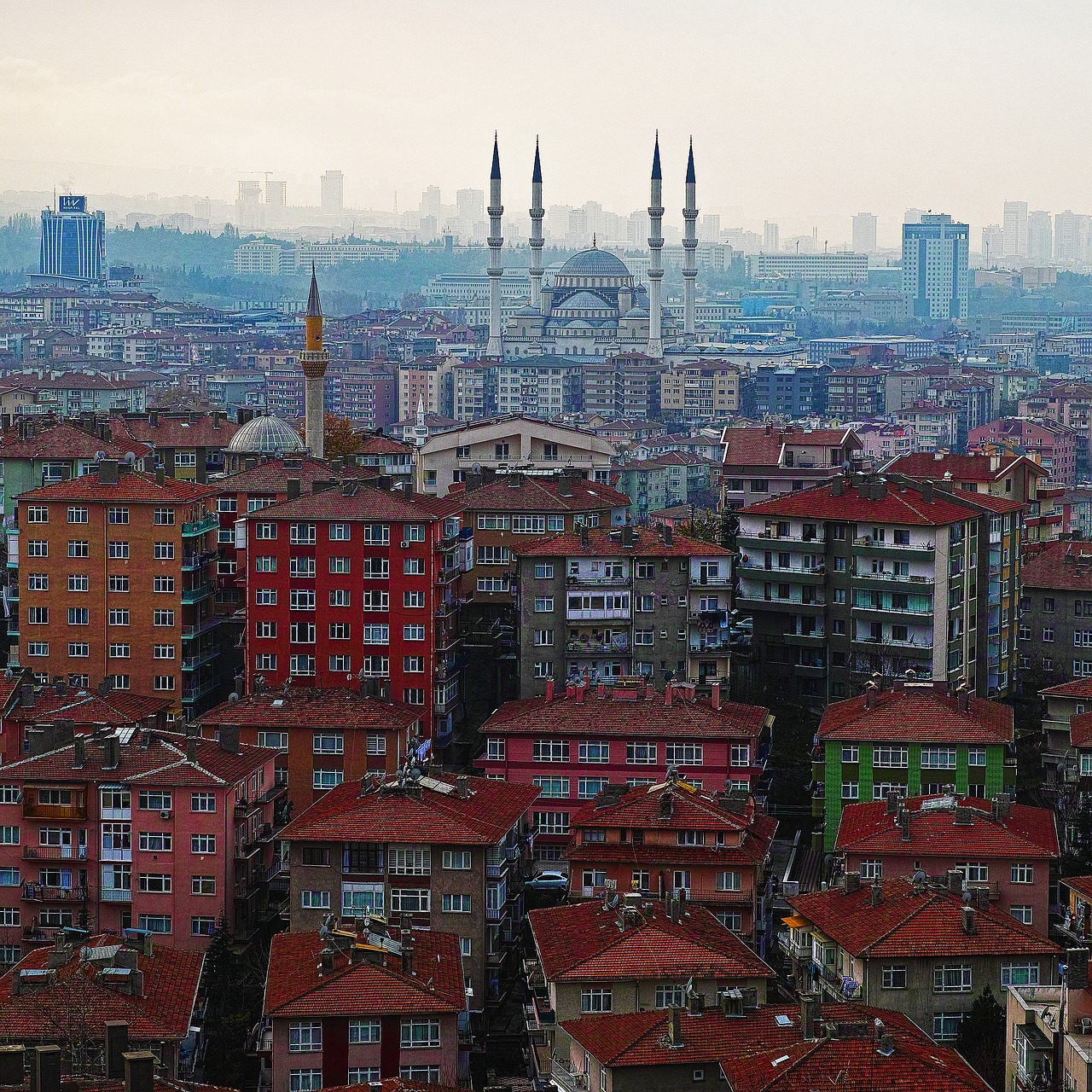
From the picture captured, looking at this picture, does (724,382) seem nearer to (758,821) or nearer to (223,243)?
(758,821)

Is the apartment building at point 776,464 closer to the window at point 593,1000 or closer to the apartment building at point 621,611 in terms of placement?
the apartment building at point 621,611

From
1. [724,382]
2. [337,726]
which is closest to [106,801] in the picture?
[337,726]

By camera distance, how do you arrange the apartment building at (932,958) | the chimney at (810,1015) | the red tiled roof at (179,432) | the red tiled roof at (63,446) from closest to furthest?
the chimney at (810,1015)
the apartment building at (932,958)
the red tiled roof at (63,446)
the red tiled roof at (179,432)

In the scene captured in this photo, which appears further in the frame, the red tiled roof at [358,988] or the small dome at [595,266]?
the small dome at [595,266]

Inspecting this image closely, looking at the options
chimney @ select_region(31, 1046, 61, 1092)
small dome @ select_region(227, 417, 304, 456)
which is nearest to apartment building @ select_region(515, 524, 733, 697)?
small dome @ select_region(227, 417, 304, 456)

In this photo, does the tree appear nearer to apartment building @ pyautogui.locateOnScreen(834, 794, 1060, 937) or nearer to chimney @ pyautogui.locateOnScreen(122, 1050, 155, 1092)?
apartment building @ pyautogui.locateOnScreen(834, 794, 1060, 937)

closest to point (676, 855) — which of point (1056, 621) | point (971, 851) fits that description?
point (971, 851)

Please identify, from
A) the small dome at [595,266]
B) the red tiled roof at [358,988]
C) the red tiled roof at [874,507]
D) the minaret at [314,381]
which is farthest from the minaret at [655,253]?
the red tiled roof at [358,988]
